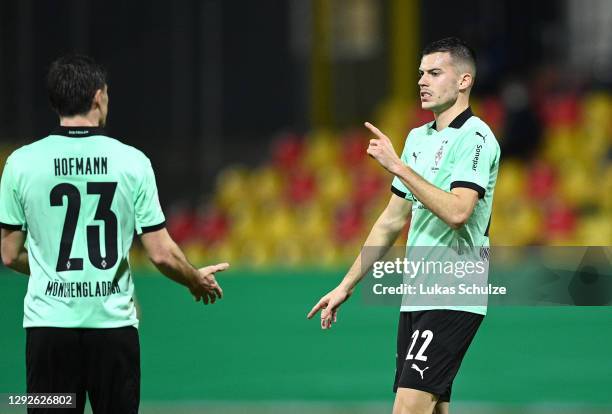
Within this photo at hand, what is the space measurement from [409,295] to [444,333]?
0.72 feet

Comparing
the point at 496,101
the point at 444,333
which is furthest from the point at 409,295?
the point at 496,101

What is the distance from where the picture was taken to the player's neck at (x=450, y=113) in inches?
185

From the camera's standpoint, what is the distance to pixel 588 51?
14.4 metres

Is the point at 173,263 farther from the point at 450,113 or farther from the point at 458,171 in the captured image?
the point at 450,113

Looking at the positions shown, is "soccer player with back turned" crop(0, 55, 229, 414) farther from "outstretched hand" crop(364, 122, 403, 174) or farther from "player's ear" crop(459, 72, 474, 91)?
"player's ear" crop(459, 72, 474, 91)

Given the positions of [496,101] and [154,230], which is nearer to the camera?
[154,230]

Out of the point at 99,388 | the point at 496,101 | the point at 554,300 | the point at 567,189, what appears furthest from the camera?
the point at 496,101

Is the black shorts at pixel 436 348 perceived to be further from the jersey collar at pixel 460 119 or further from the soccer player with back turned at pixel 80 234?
the soccer player with back turned at pixel 80 234

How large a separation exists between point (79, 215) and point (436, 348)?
1439 mm

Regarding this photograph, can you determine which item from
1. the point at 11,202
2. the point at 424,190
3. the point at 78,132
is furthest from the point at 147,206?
the point at 424,190

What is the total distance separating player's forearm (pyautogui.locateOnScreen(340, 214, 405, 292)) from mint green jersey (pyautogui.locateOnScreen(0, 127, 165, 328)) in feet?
3.18

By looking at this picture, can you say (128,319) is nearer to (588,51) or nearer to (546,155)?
(546,155)

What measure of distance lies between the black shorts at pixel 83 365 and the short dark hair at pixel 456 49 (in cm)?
159

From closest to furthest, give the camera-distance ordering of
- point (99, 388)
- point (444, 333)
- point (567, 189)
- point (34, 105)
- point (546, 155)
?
point (99, 388), point (444, 333), point (567, 189), point (546, 155), point (34, 105)
